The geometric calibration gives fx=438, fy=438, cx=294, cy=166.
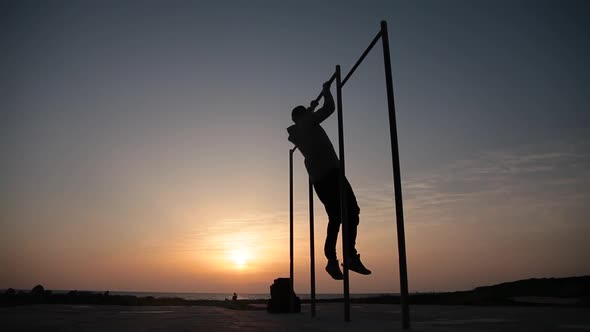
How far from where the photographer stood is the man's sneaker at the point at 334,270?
4.79 metres

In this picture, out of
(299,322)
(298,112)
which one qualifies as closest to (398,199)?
(299,322)

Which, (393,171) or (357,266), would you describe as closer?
(393,171)

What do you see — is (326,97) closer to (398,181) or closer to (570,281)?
(398,181)

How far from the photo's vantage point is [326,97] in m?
4.87

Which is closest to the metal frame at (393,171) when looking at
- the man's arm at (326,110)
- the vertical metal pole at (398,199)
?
the vertical metal pole at (398,199)

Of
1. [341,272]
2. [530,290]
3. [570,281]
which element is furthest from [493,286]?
[341,272]

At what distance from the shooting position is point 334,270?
189 inches

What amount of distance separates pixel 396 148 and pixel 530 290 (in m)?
12.4

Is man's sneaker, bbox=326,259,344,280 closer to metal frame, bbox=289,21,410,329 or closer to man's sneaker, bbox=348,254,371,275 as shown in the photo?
metal frame, bbox=289,21,410,329

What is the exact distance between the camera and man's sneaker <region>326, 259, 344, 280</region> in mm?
4785

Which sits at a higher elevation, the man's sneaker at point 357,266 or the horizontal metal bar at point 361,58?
the horizontal metal bar at point 361,58

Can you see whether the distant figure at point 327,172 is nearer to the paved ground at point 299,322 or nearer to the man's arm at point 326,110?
the man's arm at point 326,110

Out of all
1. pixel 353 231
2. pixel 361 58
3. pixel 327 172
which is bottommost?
pixel 353 231

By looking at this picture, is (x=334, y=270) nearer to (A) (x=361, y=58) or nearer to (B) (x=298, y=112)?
(B) (x=298, y=112)
